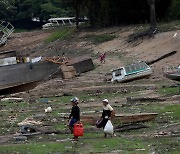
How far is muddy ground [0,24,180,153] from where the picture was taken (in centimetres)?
1866

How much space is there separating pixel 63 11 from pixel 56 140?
2863 inches

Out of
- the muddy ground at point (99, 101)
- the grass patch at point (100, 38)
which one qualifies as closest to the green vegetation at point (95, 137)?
the muddy ground at point (99, 101)

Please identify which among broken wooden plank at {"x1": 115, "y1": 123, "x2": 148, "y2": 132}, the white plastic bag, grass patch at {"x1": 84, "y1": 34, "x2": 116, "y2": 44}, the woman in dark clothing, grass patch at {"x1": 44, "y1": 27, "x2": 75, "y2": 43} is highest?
the woman in dark clothing

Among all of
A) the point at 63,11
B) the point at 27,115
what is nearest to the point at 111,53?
the point at 27,115

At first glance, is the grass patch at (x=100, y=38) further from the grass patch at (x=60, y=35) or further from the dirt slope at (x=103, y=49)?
the grass patch at (x=60, y=35)

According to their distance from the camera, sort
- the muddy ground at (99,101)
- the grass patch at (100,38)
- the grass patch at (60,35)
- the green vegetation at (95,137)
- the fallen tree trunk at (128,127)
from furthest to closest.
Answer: the grass patch at (60,35) → the grass patch at (100,38) → the fallen tree trunk at (128,127) → the muddy ground at (99,101) → the green vegetation at (95,137)

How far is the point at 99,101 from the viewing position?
30.9 metres

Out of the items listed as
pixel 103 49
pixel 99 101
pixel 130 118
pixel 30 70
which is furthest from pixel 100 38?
pixel 130 118

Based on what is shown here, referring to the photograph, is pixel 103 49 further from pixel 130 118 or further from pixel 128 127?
pixel 128 127

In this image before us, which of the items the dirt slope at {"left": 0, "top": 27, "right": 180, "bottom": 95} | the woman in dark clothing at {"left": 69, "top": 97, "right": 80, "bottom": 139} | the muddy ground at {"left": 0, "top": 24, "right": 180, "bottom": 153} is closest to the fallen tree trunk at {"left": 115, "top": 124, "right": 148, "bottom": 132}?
the muddy ground at {"left": 0, "top": 24, "right": 180, "bottom": 153}

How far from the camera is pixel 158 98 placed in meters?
29.1

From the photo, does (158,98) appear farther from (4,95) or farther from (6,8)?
(6,8)

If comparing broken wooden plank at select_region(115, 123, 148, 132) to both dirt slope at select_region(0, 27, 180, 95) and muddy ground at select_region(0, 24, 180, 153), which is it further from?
dirt slope at select_region(0, 27, 180, 95)

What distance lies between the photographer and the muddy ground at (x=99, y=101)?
1866 cm
